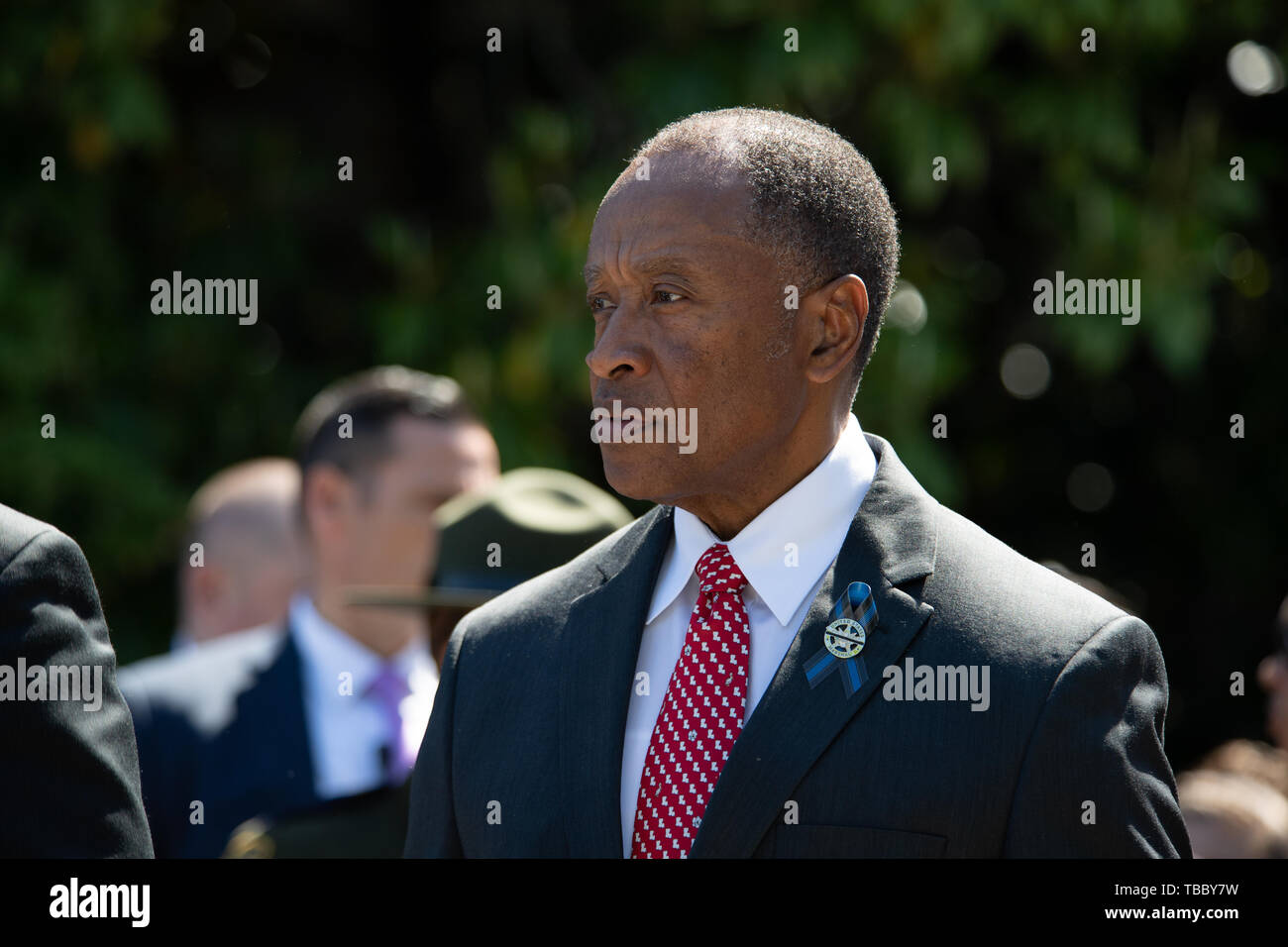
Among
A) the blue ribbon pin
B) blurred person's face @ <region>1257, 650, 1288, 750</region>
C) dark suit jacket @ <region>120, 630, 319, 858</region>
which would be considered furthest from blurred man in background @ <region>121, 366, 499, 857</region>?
blurred person's face @ <region>1257, 650, 1288, 750</region>

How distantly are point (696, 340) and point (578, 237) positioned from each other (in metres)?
4.16

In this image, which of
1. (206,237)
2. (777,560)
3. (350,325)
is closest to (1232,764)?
(777,560)

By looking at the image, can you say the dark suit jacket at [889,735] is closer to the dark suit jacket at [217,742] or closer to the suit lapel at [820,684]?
the suit lapel at [820,684]

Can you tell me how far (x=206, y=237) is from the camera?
287 inches

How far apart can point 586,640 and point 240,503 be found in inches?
137

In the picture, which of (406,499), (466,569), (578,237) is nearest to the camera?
(466,569)

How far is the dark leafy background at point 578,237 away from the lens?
6340mm

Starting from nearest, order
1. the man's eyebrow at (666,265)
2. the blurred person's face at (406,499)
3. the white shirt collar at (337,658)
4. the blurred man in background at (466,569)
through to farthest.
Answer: the man's eyebrow at (666,265)
the blurred man in background at (466,569)
the white shirt collar at (337,658)
the blurred person's face at (406,499)

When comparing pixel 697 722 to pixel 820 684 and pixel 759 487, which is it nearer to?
pixel 820 684

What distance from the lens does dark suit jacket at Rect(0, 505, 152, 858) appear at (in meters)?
2.10

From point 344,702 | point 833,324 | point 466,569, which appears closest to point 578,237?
point 344,702

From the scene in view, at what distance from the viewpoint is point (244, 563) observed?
18.1 feet

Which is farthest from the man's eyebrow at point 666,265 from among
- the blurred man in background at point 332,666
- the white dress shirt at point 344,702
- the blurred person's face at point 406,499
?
the blurred person's face at point 406,499

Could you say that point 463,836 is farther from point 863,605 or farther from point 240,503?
point 240,503
